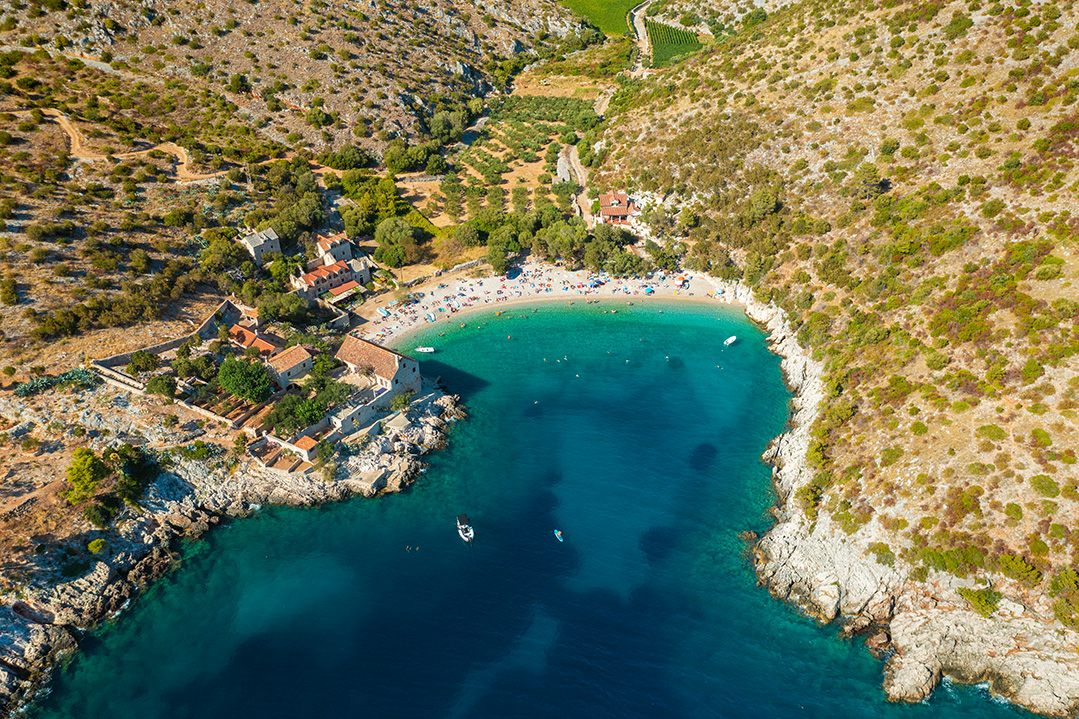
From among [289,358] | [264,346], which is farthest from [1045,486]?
[264,346]

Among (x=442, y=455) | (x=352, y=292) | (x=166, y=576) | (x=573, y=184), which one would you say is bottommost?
(x=166, y=576)

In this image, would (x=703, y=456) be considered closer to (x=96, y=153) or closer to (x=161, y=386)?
(x=161, y=386)

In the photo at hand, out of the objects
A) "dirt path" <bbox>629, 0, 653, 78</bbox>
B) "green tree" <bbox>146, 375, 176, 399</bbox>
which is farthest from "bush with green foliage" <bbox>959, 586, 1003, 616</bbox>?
"dirt path" <bbox>629, 0, 653, 78</bbox>

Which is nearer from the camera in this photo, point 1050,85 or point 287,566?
point 287,566

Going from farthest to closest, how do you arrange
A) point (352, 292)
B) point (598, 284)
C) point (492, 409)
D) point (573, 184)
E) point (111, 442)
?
1. point (573, 184)
2. point (598, 284)
3. point (352, 292)
4. point (492, 409)
5. point (111, 442)

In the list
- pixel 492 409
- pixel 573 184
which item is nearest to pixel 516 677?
pixel 492 409

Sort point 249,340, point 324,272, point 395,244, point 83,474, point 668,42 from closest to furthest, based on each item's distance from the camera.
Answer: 1. point 83,474
2. point 249,340
3. point 324,272
4. point 395,244
5. point 668,42

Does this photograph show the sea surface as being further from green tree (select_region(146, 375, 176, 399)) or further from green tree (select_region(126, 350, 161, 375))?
green tree (select_region(126, 350, 161, 375))

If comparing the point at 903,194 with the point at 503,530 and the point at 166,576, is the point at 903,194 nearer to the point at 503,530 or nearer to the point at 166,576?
the point at 503,530

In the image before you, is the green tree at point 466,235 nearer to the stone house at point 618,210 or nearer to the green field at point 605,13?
the stone house at point 618,210
